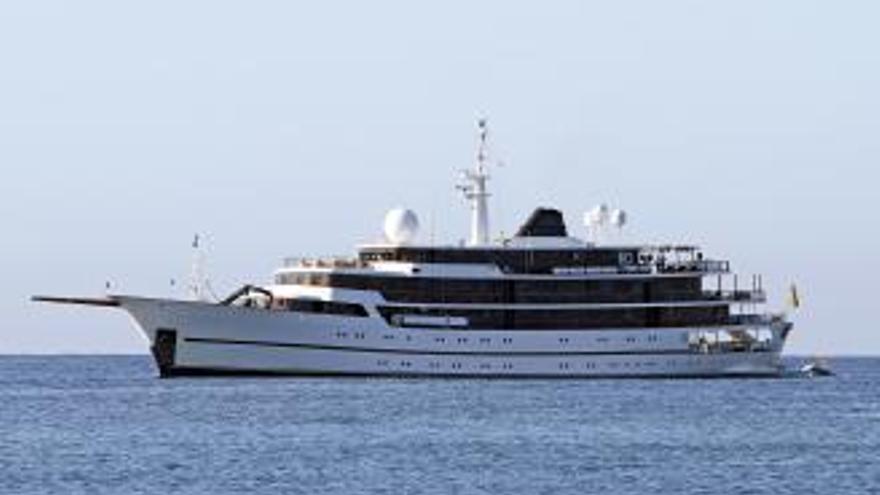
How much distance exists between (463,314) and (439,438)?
1227 inches

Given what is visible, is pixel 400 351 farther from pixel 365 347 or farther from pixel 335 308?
pixel 335 308

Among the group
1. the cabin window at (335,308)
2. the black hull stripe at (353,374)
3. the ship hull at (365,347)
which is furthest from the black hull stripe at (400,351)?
the cabin window at (335,308)

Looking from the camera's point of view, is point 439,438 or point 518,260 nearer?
point 439,438

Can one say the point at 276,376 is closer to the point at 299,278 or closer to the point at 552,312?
the point at 299,278

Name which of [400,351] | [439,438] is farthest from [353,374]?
[439,438]

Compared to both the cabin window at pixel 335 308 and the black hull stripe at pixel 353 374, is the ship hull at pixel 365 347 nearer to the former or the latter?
the black hull stripe at pixel 353 374

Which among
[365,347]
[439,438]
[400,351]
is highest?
[365,347]

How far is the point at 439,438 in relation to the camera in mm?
71625

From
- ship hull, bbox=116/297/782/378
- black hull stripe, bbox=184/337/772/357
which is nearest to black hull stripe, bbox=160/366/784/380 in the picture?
ship hull, bbox=116/297/782/378

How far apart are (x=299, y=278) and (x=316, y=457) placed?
38892 mm

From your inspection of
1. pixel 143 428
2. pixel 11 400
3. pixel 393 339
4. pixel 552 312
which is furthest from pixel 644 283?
pixel 143 428

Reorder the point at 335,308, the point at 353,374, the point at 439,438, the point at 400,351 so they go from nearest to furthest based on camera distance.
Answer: the point at 439,438
the point at 335,308
the point at 353,374
the point at 400,351

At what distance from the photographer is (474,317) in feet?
337

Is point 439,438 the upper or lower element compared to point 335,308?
lower
